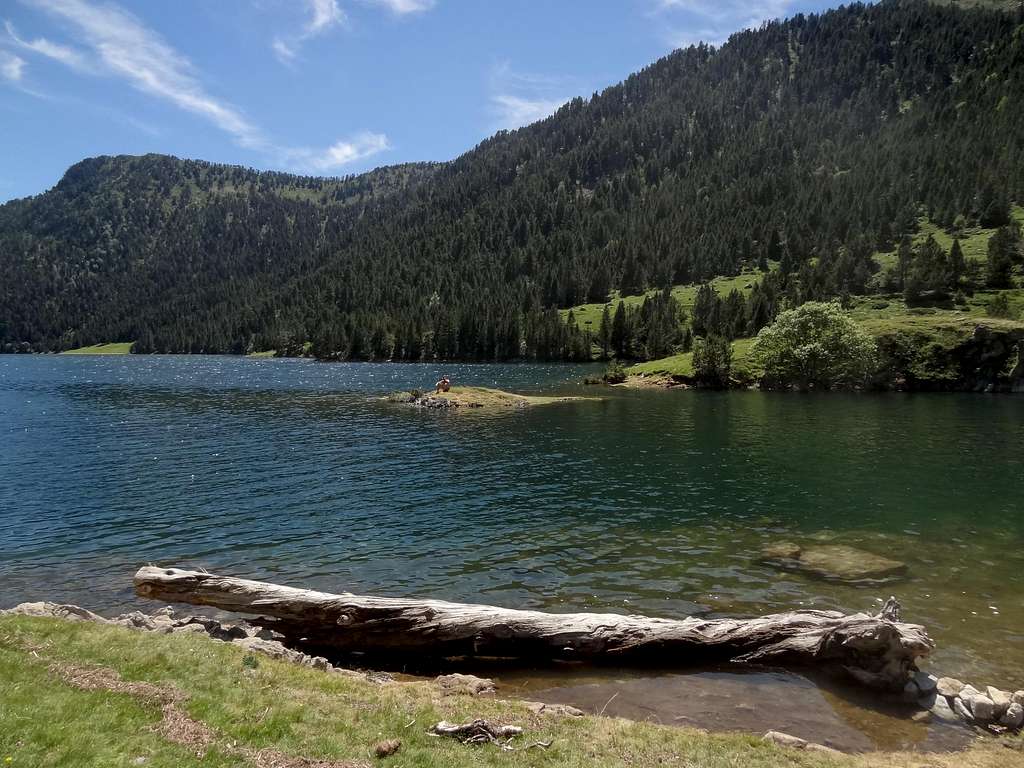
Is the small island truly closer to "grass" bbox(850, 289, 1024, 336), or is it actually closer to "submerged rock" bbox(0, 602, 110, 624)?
"grass" bbox(850, 289, 1024, 336)

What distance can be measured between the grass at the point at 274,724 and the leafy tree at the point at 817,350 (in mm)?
105282

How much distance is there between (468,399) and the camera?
90.5 m

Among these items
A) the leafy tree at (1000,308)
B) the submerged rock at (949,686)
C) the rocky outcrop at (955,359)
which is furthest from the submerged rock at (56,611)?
the leafy tree at (1000,308)

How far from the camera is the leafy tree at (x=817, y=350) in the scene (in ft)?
348

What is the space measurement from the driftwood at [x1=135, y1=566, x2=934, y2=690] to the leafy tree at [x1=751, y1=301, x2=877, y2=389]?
329ft

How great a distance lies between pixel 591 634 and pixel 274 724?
919 centimetres

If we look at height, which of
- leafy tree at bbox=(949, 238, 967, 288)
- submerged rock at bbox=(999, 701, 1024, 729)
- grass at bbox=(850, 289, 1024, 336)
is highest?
leafy tree at bbox=(949, 238, 967, 288)

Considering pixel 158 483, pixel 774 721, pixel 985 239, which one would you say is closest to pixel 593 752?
pixel 774 721

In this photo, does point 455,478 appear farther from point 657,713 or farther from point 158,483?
point 657,713

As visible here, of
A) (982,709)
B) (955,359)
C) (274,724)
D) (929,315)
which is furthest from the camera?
(929,315)

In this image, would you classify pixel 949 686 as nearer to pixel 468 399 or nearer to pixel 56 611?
pixel 56 611

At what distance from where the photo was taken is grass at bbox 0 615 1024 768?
10.5 m

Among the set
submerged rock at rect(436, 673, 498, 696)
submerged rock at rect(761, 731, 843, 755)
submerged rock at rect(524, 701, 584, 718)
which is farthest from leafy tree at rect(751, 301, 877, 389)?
submerged rock at rect(524, 701, 584, 718)

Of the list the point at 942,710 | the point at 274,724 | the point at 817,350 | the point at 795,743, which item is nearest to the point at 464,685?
the point at 274,724
